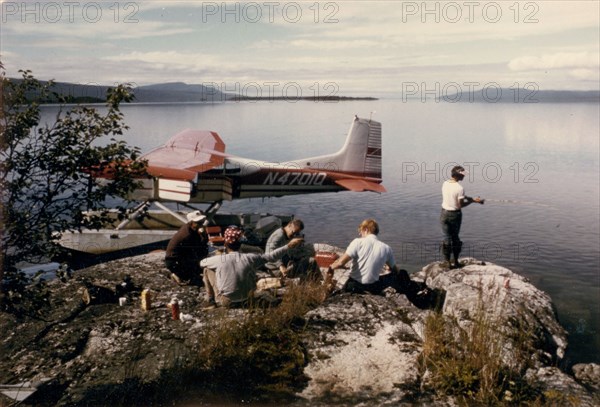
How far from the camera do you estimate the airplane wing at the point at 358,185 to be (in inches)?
590

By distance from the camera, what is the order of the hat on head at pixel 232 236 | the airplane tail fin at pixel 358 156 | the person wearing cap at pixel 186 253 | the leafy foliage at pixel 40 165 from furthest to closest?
the airplane tail fin at pixel 358 156, the person wearing cap at pixel 186 253, the hat on head at pixel 232 236, the leafy foliage at pixel 40 165

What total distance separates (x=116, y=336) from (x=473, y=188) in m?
25.9

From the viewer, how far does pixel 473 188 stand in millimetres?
28344

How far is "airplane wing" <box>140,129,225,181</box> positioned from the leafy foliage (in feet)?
21.8

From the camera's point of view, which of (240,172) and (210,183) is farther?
(240,172)

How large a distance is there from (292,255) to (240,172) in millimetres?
5901

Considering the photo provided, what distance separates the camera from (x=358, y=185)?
15.2m

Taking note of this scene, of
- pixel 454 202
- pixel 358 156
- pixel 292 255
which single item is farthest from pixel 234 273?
pixel 358 156

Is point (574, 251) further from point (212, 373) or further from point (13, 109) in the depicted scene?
point (13, 109)

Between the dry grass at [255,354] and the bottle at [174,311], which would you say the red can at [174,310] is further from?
the dry grass at [255,354]

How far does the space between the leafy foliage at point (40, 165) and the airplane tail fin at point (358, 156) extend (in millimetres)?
11328

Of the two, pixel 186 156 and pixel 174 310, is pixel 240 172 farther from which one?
pixel 174 310

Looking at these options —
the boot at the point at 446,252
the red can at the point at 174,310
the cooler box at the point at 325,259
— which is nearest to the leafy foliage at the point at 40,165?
the red can at the point at 174,310

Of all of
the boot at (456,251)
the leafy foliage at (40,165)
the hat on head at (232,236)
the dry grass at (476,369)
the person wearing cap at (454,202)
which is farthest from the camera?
the boot at (456,251)
